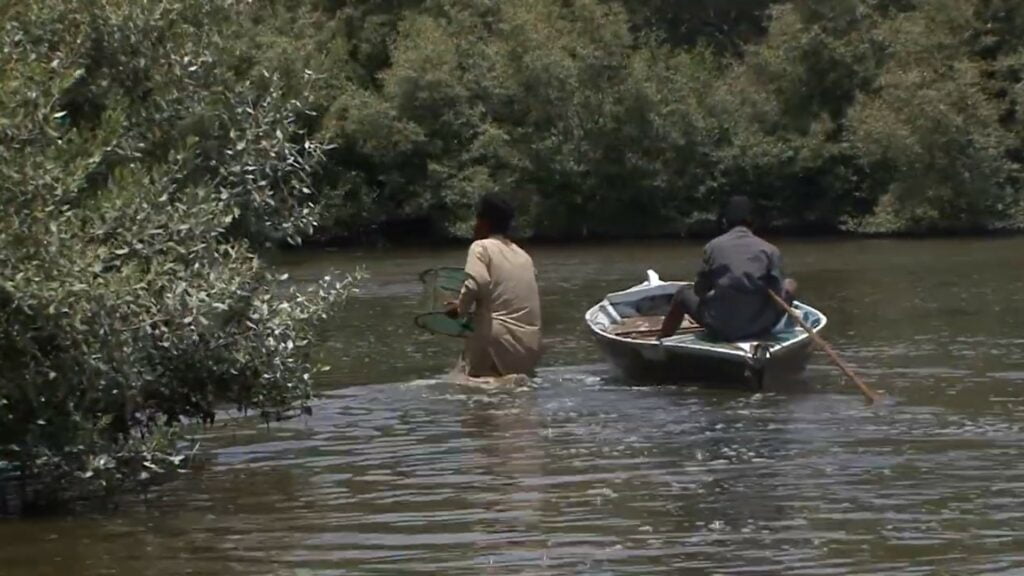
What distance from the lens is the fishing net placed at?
50.7ft

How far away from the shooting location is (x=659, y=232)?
46531 mm

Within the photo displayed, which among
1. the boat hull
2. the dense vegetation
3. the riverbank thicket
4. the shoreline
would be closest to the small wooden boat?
the boat hull

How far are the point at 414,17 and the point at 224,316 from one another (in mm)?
37556

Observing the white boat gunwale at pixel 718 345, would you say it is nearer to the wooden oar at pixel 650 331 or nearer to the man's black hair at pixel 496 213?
the wooden oar at pixel 650 331

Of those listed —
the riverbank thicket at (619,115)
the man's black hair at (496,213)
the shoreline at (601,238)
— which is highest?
the man's black hair at (496,213)

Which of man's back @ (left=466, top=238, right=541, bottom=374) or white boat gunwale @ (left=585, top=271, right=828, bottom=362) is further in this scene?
white boat gunwale @ (left=585, top=271, right=828, bottom=362)

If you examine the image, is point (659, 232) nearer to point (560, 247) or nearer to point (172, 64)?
point (560, 247)

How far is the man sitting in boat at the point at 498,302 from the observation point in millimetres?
14828

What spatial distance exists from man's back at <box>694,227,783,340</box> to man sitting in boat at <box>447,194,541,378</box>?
1582 mm

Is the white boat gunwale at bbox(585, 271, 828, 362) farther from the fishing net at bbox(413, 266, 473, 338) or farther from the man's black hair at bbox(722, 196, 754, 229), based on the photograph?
the fishing net at bbox(413, 266, 473, 338)

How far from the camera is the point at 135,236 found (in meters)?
10.6

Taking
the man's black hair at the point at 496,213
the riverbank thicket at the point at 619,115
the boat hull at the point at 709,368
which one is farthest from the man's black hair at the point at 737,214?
the riverbank thicket at the point at 619,115

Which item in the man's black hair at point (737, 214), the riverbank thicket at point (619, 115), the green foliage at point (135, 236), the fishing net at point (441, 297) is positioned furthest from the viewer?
the riverbank thicket at point (619, 115)

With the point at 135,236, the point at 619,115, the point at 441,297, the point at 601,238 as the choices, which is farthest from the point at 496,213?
the point at 601,238
